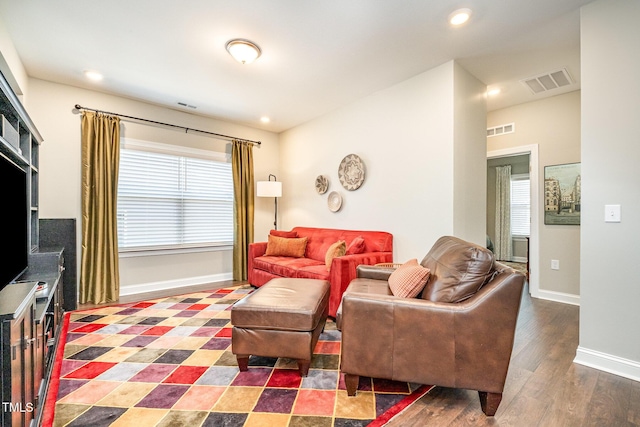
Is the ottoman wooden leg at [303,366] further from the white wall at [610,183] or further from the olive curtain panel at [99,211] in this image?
the olive curtain panel at [99,211]

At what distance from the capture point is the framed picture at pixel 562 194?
353 centimetres

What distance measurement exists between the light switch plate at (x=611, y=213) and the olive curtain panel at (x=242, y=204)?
13.9ft

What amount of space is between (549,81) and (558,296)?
2617 mm

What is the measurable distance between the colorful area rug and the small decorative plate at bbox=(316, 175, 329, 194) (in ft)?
7.51

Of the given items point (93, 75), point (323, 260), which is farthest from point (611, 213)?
point (93, 75)

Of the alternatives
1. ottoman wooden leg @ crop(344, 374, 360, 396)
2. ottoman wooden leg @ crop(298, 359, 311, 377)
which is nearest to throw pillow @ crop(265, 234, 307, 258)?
ottoman wooden leg @ crop(298, 359, 311, 377)

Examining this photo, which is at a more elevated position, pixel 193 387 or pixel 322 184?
pixel 322 184

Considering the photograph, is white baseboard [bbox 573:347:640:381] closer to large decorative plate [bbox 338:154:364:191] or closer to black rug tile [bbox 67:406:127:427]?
large decorative plate [bbox 338:154:364:191]

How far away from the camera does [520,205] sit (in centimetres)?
670

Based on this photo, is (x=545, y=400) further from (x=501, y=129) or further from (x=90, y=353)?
(x=501, y=129)

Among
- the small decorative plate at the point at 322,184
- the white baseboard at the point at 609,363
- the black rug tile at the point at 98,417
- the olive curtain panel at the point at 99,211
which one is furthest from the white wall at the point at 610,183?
the olive curtain panel at the point at 99,211

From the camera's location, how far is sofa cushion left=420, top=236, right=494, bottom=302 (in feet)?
5.15

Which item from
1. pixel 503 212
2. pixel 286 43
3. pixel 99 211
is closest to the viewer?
pixel 286 43

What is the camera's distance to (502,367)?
4.74 ft
